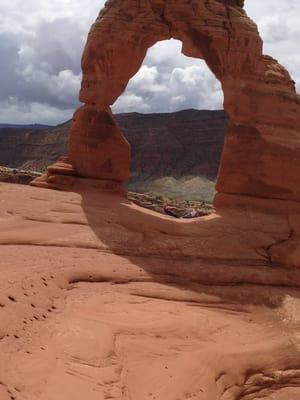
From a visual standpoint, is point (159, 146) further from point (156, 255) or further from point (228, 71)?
point (156, 255)

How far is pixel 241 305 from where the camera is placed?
11734mm

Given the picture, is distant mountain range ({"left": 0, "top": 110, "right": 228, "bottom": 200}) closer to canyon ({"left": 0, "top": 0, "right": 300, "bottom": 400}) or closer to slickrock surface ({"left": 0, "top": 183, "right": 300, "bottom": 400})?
canyon ({"left": 0, "top": 0, "right": 300, "bottom": 400})

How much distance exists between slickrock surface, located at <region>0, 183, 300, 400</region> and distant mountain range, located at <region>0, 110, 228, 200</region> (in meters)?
59.4

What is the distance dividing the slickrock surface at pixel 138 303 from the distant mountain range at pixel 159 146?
2340 inches

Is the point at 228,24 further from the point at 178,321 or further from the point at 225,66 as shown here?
the point at 178,321

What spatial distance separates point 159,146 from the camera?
3076 inches

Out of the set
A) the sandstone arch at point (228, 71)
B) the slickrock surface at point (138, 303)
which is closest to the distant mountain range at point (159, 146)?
the sandstone arch at point (228, 71)

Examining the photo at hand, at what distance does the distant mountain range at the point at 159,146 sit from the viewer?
75.8 m

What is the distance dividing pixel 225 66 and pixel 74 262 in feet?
21.1

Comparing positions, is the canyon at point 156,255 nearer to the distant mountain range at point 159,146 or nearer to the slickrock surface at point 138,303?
the slickrock surface at point 138,303

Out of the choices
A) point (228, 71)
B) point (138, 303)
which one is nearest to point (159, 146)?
point (228, 71)

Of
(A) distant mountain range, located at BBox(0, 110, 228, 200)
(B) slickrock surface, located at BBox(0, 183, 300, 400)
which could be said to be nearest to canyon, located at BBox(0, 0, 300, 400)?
A: (B) slickrock surface, located at BBox(0, 183, 300, 400)

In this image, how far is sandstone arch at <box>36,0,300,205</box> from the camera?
14.2 m

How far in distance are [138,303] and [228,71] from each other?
262 inches
